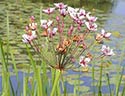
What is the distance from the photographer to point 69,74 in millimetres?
4977

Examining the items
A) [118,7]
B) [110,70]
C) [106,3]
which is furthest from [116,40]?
[106,3]

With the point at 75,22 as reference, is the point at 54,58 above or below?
below

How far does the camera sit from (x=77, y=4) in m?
11.8

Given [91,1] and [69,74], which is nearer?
[69,74]

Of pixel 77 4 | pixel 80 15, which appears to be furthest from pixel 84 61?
pixel 77 4

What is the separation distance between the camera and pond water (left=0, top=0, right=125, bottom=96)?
487 cm

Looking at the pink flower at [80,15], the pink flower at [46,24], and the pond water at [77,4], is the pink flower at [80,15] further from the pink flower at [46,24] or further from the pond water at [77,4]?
the pond water at [77,4]

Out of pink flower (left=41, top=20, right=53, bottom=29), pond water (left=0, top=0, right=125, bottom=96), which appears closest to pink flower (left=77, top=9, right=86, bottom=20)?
pink flower (left=41, top=20, right=53, bottom=29)

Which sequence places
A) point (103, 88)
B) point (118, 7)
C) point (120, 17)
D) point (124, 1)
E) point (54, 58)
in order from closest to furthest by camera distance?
point (54, 58) → point (103, 88) → point (120, 17) → point (118, 7) → point (124, 1)

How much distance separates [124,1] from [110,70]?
9.24m

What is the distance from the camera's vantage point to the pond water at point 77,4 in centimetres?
487

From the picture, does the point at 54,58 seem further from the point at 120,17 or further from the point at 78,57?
the point at 120,17

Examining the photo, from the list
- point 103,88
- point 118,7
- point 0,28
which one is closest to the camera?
point 103,88

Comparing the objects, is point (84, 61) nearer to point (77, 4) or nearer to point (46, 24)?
point (46, 24)
